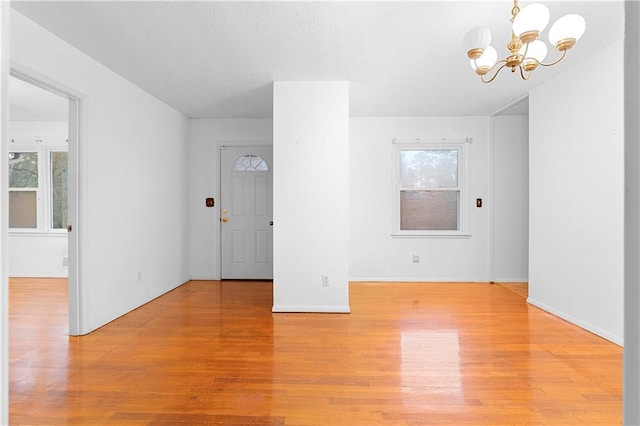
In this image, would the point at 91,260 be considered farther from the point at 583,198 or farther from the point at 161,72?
the point at 583,198

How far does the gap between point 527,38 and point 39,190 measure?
6.88 metres

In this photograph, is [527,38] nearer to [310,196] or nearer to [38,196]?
[310,196]

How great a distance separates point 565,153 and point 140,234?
482 centimetres

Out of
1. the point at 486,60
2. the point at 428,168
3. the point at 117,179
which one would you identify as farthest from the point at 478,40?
the point at 117,179

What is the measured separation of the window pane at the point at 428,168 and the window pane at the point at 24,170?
5986 millimetres

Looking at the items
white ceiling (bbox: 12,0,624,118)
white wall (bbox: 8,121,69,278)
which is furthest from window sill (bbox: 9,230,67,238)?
white ceiling (bbox: 12,0,624,118)

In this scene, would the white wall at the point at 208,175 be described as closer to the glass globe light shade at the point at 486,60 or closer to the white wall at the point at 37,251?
the white wall at the point at 37,251

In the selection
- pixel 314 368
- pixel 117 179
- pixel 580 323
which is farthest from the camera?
pixel 117 179

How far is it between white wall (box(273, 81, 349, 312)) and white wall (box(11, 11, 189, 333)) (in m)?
1.66

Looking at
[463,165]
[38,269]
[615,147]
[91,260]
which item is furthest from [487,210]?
[38,269]

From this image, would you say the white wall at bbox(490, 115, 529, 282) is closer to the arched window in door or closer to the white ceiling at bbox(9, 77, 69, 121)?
the arched window in door

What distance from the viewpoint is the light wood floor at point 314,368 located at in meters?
1.98

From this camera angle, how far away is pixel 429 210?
569cm

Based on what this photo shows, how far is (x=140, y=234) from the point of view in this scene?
168 inches
